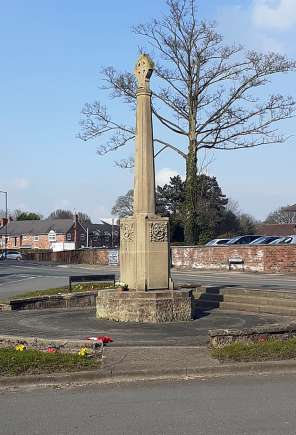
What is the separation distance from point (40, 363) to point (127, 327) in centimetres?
390

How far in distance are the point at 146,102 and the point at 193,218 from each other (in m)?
30.2

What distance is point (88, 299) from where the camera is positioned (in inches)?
671

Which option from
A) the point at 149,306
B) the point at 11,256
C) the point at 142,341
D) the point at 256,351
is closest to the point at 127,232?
the point at 149,306

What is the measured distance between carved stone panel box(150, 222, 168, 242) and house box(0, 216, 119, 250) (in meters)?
112

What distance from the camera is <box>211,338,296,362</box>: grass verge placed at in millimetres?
8328

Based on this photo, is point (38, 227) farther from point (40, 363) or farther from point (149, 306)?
point (40, 363)

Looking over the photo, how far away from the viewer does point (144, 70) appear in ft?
44.9

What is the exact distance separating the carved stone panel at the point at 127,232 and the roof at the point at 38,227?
376 ft

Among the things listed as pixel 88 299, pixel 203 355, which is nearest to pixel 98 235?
pixel 88 299

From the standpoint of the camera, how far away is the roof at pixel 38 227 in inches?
5074

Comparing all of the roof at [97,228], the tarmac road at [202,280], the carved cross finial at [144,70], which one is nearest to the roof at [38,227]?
the roof at [97,228]

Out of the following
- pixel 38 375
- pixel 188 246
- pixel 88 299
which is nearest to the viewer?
pixel 38 375

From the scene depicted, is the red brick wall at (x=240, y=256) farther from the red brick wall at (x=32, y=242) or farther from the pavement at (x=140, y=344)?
the red brick wall at (x=32, y=242)

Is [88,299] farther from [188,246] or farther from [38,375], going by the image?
[188,246]
